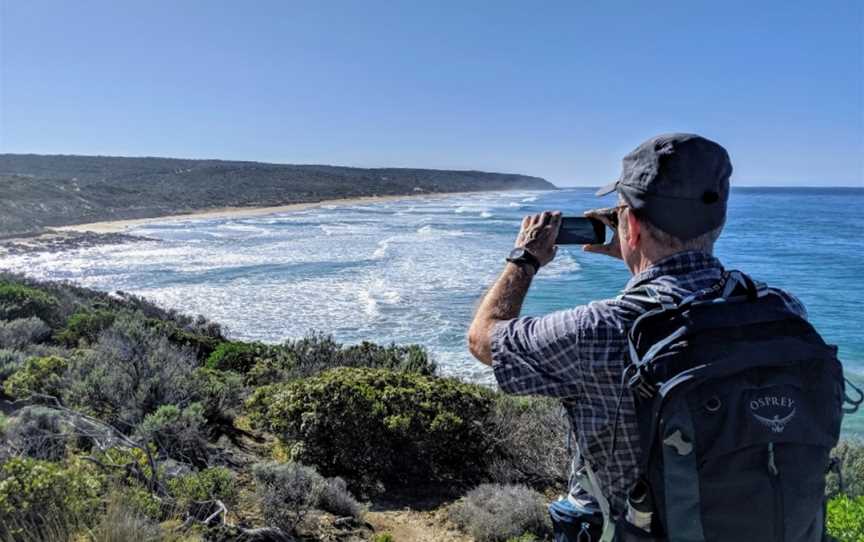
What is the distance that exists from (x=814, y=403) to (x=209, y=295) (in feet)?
61.1

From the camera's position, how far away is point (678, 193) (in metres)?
1.51

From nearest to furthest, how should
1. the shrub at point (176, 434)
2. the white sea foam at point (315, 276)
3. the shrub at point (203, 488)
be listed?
the shrub at point (203, 488) → the shrub at point (176, 434) → the white sea foam at point (315, 276)

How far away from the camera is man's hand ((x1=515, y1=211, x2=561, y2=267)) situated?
71.1 inches

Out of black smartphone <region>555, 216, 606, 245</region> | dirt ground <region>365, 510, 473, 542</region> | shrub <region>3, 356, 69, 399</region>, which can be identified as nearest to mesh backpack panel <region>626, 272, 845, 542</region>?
black smartphone <region>555, 216, 606, 245</region>

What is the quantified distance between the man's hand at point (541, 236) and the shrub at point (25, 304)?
1084 cm

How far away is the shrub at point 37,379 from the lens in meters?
5.69

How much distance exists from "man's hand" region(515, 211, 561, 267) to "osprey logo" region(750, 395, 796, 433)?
0.65 meters

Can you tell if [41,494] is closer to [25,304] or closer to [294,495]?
[294,495]

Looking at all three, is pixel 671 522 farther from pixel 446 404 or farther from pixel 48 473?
pixel 446 404

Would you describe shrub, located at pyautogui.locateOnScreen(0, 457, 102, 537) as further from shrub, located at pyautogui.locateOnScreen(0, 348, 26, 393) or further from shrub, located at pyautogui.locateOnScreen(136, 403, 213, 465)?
shrub, located at pyautogui.locateOnScreen(0, 348, 26, 393)

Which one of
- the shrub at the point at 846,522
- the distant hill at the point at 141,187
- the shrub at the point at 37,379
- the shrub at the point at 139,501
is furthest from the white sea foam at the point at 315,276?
the distant hill at the point at 141,187

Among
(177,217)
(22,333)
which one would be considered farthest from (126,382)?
(177,217)

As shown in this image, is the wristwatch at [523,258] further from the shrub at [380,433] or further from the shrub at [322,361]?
the shrub at [322,361]

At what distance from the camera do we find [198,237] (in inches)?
1372
